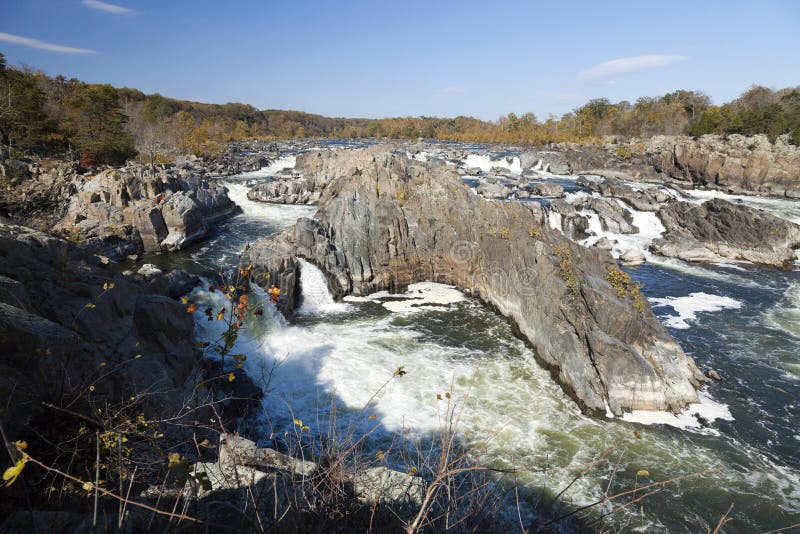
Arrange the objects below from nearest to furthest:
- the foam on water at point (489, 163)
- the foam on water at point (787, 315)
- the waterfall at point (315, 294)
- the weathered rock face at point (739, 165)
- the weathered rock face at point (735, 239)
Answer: the foam on water at point (787, 315), the waterfall at point (315, 294), the weathered rock face at point (735, 239), the weathered rock face at point (739, 165), the foam on water at point (489, 163)

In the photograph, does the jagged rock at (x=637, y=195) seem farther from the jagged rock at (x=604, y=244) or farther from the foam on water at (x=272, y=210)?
the foam on water at (x=272, y=210)

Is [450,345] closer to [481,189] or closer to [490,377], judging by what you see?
[490,377]

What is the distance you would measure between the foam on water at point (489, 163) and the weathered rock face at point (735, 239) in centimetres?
3172

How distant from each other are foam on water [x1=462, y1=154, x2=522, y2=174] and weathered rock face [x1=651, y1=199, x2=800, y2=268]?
3172 centimetres

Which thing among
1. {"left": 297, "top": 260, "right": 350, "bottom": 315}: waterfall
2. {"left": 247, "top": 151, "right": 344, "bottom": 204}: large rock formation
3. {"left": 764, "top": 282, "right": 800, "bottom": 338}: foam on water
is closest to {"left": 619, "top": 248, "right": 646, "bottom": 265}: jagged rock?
{"left": 764, "top": 282, "right": 800, "bottom": 338}: foam on water

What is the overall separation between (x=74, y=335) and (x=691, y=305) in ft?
82.2

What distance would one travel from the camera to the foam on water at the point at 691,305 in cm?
1922

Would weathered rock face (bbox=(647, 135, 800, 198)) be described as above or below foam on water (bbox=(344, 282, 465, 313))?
above

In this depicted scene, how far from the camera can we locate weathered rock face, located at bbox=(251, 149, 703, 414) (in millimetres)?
13070

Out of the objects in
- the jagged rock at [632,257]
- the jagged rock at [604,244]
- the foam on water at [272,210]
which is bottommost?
the jagged rock at [632,257]

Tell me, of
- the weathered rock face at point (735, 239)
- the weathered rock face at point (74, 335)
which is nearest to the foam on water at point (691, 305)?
the weathered rock face at point (735, 239)

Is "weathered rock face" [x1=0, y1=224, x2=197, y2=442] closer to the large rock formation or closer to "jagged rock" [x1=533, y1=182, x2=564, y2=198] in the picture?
the large rock formation

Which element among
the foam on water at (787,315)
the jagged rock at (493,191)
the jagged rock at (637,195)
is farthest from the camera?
the jagged rock at (493,191)

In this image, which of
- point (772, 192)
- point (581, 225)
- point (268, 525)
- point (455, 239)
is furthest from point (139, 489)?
point (772, 192)
